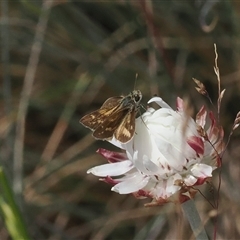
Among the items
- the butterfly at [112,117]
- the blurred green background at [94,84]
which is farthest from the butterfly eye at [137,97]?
the blurred green background at [94,84]

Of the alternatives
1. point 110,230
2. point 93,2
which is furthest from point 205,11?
point 110,230

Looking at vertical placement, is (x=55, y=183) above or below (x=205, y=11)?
below

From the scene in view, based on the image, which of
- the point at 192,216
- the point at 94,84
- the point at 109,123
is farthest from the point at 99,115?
the point at 94,84

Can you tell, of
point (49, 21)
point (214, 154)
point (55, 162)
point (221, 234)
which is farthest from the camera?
point (49, 21)

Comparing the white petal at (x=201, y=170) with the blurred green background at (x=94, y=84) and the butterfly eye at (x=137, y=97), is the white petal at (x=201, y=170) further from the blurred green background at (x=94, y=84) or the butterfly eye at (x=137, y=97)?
the blurred green background at (x=94, y=84)

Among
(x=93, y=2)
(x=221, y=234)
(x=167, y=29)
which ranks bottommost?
(x=221, y=234)

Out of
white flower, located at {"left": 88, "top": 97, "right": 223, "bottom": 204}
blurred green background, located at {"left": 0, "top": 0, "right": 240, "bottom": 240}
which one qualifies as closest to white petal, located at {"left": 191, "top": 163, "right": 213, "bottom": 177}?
white flower, located at {"left": 88, "top": 97, "right": 223, "bottom": 204}

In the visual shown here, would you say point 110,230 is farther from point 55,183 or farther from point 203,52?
point 203,52
